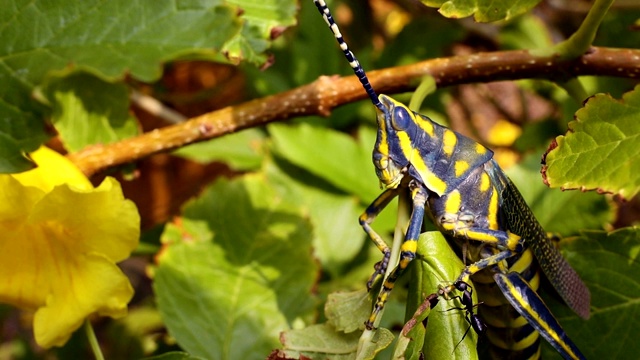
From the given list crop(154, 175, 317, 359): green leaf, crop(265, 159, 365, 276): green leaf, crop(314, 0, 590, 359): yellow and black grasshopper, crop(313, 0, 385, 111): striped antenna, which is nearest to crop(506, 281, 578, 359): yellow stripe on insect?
crop(314, 0, 590, 359): yellow and black grasshopper

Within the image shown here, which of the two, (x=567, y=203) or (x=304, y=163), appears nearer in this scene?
(x=567, y=203)

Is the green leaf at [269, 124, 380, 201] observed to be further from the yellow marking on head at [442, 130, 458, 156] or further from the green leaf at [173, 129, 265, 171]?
the yellow marking on head at [442, 130, 458, 156]

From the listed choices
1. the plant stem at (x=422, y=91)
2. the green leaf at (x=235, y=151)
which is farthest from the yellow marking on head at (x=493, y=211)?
the green leaf at (x=235, y=151)

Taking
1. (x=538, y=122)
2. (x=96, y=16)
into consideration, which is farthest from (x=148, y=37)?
(x=538, y=122)

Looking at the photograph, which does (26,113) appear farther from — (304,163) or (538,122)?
(538,122)

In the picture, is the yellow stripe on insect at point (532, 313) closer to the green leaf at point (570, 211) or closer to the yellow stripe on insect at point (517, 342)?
the yellow stripe on insect at point (517, 342)

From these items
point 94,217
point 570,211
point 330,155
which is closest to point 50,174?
point 94,217
